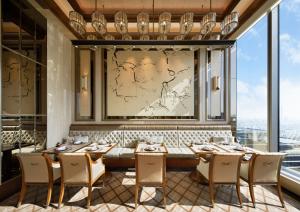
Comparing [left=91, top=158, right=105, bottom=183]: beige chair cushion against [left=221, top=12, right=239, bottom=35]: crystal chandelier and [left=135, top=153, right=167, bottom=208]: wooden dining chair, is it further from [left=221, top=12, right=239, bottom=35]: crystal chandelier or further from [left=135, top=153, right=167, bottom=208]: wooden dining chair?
[left=221, top=12, right=239, bottom=35]: crystal chandelier

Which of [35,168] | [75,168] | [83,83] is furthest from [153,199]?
[83,83]

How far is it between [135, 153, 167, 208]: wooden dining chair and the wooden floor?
289 millimetres

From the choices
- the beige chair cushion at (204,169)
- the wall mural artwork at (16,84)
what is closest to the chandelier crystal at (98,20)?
the wall mural artwork at (16,84)

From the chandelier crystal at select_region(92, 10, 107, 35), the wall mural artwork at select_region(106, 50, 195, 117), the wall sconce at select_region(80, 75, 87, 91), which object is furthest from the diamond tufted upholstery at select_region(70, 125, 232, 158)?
the chandelier crystal at select_region(92, 10, 107, 35)

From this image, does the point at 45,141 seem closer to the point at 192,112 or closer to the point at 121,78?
the point at 121,78

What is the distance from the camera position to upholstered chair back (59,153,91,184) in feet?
8.87

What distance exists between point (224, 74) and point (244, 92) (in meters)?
0.73

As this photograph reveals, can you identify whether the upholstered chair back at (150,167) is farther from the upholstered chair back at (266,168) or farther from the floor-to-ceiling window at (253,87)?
the floor-to-ceiling window at (253,87)

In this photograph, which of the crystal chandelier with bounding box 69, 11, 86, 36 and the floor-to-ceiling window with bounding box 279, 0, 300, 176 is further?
the floor-to-ceiling window with bounding box 279, 0, 300, 176

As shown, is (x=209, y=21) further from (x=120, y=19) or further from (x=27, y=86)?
(x=27, y=86)

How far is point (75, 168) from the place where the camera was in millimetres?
2758

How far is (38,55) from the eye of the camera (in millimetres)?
3814

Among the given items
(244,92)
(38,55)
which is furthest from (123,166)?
(244,92)

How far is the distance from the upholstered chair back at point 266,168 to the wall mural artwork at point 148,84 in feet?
7.96
